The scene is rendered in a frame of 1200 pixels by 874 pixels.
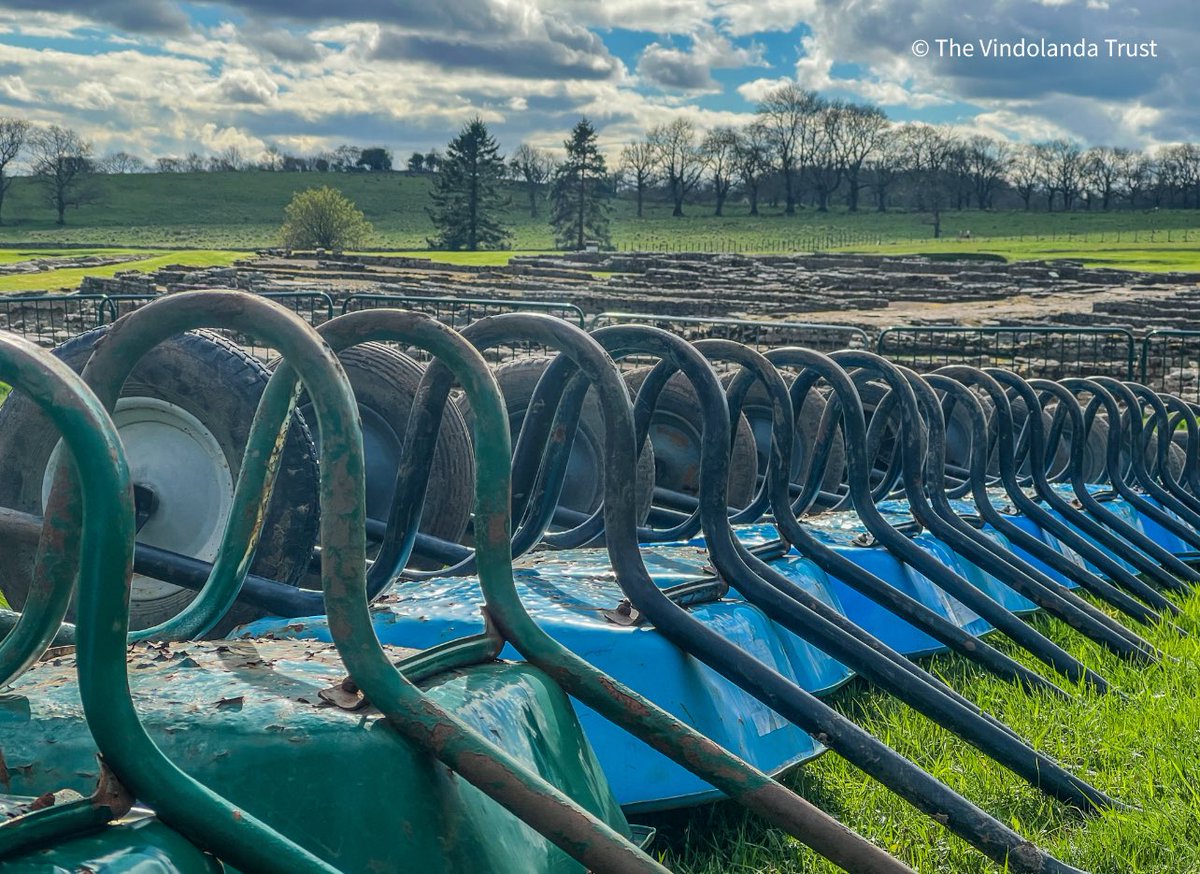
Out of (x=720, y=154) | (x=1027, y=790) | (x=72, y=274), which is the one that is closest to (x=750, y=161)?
(x=720, y=154)

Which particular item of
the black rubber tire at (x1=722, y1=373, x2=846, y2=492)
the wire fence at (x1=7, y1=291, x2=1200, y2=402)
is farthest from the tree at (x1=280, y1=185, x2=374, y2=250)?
the black rubber tire at (x1=722, y1=373, x2=846, y2=492)

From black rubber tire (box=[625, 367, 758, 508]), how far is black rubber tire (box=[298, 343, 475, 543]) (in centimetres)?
134

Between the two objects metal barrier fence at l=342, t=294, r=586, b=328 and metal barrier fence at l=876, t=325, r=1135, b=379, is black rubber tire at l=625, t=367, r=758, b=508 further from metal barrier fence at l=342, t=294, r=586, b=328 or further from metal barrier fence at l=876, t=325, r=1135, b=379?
metal barrier fence at l=876, t=325, r=1135, b=379

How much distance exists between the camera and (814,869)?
9.21 feet

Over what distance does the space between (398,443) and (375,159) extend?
114 meters

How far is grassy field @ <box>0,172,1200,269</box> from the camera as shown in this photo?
66812 mm

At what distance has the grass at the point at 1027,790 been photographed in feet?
9.52

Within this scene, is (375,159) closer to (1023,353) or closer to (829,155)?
(829,155)

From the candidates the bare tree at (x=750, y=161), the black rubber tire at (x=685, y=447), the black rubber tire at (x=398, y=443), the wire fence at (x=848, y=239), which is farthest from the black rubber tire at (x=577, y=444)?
the bare tree at (x=750, y=161)

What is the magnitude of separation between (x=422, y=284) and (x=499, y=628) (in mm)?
30373

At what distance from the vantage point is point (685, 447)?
618 cm

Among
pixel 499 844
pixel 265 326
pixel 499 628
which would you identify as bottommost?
pixel 499 844

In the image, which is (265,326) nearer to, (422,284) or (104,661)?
(104,661)

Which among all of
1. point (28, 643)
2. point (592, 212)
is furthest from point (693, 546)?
point (592, 212)
